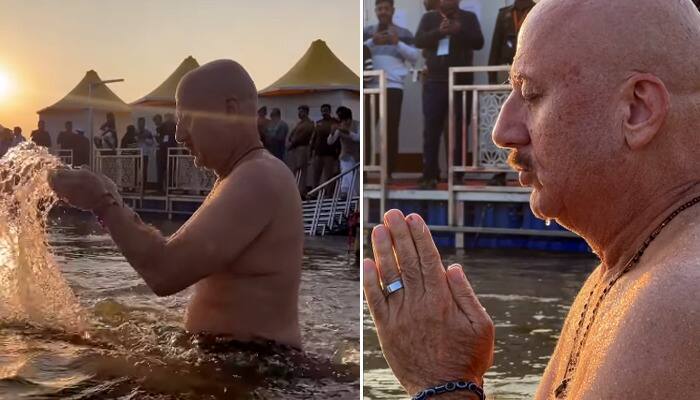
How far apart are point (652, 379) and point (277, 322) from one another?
2.41 feet

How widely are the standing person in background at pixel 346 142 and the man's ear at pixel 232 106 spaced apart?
149 millimetres

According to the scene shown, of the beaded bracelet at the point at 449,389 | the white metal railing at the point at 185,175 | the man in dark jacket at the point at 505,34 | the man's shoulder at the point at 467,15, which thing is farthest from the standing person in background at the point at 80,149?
the man's shoulder at the point at 467,15

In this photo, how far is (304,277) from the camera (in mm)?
1347

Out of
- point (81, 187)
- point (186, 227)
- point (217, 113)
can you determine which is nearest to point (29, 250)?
point (81, 187)

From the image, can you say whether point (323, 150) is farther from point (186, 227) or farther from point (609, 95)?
point (609, 95)

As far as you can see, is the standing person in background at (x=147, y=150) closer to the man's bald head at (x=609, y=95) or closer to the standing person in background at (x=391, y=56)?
the man's bald head at (x=609, y=95)

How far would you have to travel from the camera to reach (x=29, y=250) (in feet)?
4.13

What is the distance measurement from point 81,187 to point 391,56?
5.70 meters

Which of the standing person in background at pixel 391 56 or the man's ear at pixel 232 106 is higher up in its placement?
the standing person in background at pixel 391 56

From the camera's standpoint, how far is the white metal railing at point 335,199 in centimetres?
131

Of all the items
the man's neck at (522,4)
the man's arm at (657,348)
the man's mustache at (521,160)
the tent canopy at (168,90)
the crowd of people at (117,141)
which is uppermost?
the man's neck at (522,4)

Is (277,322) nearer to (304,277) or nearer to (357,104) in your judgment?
(304,277)

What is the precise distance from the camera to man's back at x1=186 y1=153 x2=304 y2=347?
1.30m

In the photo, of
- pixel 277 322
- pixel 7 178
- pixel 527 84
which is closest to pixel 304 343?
pixel 277 322
